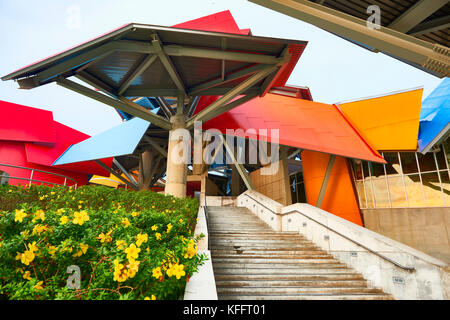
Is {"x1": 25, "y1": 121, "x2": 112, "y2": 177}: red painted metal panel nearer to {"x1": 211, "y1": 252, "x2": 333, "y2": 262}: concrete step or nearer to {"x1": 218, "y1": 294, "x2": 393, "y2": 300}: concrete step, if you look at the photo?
{"x1": 211, "y1": 252, "x2": 333, "y2": 262}: concrete step

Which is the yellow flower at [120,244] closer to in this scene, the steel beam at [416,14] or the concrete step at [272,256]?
the concrete step at [272,256]

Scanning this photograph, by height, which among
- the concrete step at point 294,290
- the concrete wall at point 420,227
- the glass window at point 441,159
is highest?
the glass window at point 441,159

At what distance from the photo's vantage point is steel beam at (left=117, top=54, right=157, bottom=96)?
37.9 ft

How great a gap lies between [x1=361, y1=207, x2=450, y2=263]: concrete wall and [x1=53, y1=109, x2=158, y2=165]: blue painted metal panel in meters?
15.3

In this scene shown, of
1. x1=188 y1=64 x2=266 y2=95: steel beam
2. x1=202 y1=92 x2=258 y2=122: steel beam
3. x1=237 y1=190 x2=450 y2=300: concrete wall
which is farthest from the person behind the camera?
x1=202 y1=92 x2=258 y2=122: steel beam

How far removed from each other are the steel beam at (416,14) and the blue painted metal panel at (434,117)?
781cm

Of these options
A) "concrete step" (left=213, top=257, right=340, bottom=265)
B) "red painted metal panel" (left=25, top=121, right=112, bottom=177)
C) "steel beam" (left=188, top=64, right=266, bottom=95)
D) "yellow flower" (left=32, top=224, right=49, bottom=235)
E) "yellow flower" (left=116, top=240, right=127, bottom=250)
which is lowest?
"concrete step" (left=213, top=257, right=340, bottom=265)

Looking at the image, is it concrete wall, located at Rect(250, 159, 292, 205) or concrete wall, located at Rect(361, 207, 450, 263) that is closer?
concrete wall, located at Rect(361, 207, 450, 263)

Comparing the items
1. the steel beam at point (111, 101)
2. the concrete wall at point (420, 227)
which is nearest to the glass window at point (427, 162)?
the concrete wall at point (420, 227)

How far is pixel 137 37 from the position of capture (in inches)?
421

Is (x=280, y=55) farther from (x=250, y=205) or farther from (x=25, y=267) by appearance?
(x=25, y=267)

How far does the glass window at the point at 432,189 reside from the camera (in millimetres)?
13016

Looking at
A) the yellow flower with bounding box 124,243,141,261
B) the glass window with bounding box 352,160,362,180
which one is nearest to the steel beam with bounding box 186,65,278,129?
the glass window with bounding box 352,160,362,180
